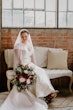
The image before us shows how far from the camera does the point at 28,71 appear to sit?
5.25 meters

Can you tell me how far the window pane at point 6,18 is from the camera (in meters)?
6.38

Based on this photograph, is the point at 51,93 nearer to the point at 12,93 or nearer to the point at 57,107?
the point at 57,107

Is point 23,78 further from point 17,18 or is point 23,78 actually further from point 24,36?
point 17,18

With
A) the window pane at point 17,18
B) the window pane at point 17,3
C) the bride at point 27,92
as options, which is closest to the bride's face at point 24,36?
the bride at point 27,92

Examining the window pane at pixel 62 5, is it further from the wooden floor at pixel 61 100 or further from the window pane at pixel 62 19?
the wooden floor at pixel 61 100

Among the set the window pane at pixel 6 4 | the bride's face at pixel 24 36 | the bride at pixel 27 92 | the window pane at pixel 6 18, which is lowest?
the bride at pixel 27 92

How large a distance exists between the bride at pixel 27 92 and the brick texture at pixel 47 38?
54 cm

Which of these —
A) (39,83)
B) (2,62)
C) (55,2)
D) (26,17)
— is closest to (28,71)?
(39,83)

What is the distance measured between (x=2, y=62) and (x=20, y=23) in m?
0.98

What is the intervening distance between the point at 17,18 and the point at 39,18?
1.71 ft

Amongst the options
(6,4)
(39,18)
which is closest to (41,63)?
(39,18)

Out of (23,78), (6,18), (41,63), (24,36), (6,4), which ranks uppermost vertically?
(6,4)

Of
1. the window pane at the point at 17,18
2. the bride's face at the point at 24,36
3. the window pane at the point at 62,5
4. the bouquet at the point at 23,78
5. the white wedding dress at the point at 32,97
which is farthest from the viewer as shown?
the window pane at the point at 62,5

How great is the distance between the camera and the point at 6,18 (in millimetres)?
6398
